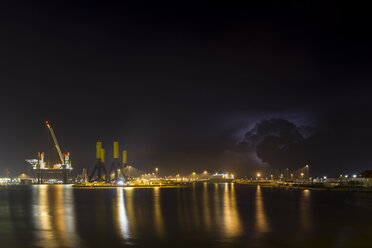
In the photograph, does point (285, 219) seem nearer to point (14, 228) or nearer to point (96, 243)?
point (96, 243)

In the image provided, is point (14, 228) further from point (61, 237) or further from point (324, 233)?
point (324, 233)

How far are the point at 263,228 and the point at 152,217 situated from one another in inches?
295

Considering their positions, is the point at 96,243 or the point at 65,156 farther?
the point at 65,156

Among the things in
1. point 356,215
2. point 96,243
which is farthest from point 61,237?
point 356,215

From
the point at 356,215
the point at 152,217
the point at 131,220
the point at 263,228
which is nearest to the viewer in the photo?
the point at 263,228

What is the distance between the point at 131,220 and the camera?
2027 cm

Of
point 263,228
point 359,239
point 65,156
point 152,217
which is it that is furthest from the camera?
point 65,156

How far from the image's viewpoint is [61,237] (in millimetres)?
14953

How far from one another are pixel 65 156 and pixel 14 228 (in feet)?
382

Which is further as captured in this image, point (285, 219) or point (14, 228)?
point (285, 219)

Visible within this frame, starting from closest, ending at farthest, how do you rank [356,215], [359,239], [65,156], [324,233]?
[359,239], [324,233], [356,215], [65,156]

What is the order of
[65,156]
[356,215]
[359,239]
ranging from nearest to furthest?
[359,239] → [356,215] → [65,156]

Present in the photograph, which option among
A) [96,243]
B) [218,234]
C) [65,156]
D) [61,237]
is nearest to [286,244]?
[218,234]

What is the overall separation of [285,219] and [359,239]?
6.57 metres
